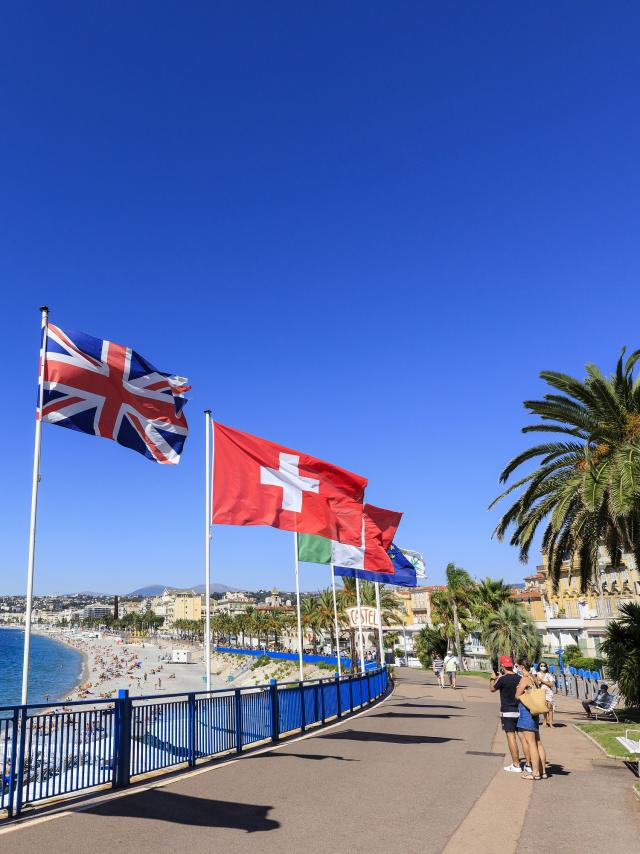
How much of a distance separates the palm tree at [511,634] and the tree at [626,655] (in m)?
24.6

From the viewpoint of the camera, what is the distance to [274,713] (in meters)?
13.5

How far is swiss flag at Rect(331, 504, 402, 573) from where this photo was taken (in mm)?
19875

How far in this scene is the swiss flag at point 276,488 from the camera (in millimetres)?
13414

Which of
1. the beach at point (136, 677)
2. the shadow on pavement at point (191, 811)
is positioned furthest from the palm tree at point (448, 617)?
the shadow on pavement at point (191, 811)

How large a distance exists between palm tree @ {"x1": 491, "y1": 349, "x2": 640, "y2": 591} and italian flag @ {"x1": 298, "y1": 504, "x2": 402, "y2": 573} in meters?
3.52

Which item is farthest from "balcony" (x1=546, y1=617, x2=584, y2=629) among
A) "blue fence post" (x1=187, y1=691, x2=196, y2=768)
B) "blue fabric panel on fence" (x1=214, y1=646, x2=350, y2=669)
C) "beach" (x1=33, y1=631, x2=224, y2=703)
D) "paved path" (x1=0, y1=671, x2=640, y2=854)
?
"blue fence post" (x1=187, y1=691, x2=196, y2=768)

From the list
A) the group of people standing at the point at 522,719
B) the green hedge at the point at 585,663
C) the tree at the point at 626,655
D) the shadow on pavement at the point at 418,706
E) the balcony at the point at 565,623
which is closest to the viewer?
the group of people standing at the point at 522,719

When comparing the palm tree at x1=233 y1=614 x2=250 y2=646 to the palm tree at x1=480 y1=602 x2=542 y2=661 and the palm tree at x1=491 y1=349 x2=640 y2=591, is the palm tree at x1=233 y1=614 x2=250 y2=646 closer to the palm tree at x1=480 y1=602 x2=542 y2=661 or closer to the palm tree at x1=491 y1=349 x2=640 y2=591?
the palm tree at x1=480 y1=602 x2=542 y2=661

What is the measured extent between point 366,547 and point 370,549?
15 centimetres

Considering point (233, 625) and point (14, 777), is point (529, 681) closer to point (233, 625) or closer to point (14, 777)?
point (14, 777)

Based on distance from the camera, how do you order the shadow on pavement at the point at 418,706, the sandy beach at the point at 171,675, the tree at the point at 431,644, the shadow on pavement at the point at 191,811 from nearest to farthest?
the shadow on pavement at the point at 191,811 < the shadow on pavement at the point at 418,706 < the tree at the point at 431,644 < the sandy beach at the point at 171,675

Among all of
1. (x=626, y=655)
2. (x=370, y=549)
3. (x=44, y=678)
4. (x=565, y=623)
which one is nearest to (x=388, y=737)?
(x=370, y=549)

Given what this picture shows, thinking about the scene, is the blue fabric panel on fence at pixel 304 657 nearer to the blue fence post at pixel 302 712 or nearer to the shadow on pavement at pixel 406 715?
the shadow on pavement at pixel 406 715

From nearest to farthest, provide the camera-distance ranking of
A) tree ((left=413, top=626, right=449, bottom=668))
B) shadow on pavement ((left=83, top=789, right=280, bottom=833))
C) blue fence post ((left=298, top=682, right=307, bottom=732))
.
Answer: shadow on pavement ((left=83, top=789, right=280, bottom=833))
blue fence post ((left=298, top=682, right=307, bottom=732))
tree ((left=413, top=626, right=449, bottom=668))
